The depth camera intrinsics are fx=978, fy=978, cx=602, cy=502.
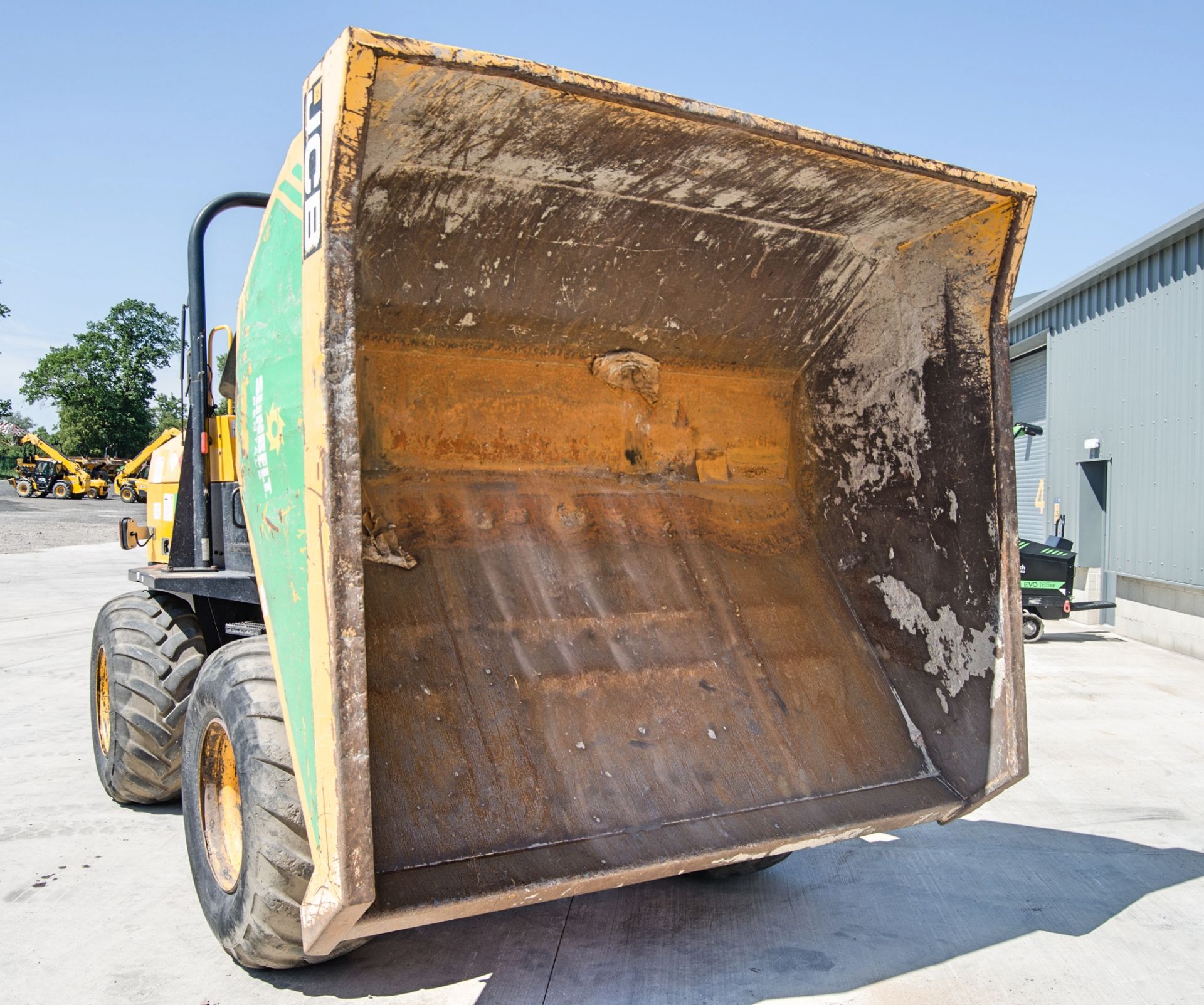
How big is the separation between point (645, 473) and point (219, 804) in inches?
75.5

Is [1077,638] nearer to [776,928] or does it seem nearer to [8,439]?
[776,928]

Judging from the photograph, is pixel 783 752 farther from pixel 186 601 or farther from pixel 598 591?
pixel 186 601

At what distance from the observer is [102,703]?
4879mm

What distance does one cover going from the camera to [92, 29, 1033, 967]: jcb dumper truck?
2438 millimetres

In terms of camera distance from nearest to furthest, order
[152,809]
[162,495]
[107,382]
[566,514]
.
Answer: [566,514] → [152,809] → [162,495] → [107,382]

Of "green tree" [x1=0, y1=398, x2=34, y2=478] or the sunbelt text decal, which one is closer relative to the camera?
the sunbelt text decal

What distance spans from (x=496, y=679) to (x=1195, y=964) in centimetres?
247

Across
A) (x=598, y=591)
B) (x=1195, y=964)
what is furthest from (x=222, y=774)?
(x=1195, y=964)

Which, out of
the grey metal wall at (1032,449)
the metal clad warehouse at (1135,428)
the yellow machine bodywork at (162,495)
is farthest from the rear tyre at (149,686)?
the grey metal wall at (1032,449)

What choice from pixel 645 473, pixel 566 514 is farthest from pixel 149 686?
pixel 645 473

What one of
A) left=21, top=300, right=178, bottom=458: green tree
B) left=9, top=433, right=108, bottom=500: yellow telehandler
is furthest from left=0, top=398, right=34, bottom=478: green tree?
left=9, top=433, right=108, bottom=500: yellow telehandler

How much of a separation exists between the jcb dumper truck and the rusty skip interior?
1 cm

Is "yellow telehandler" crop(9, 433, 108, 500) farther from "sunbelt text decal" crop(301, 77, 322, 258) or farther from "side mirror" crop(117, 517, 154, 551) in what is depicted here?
"sunbelt text decal" crop(301, 77, 322, 258)

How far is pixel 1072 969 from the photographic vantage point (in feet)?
10.3
